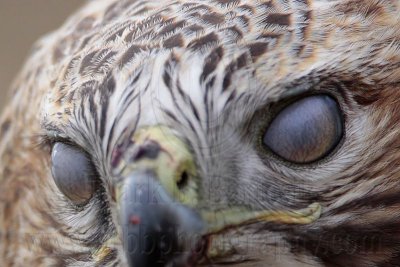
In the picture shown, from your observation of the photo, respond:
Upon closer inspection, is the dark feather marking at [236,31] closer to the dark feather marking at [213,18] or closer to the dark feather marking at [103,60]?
the dark feather marking at [213,18]

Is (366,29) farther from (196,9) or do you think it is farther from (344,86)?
(196,9)

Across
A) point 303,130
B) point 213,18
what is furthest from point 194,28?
point 303,130

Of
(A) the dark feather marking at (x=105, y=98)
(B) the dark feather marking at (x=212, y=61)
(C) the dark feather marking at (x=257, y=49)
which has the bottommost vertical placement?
(A) the dark feather marking at (x=105, y=98)

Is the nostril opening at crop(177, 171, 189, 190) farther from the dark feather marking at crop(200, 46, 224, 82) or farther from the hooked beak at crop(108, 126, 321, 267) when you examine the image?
the dark feather marking at crop(200, 46, 224, 82)

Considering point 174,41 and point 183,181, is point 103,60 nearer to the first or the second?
point 174,41

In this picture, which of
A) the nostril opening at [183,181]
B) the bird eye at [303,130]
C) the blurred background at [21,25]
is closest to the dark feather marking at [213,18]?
the bird eye at [303,130]

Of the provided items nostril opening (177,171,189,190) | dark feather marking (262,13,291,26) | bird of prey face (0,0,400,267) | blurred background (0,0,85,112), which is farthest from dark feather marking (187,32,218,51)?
blurred background (0,0,85,112)
